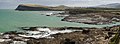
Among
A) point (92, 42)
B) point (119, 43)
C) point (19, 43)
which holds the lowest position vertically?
point (19, 43)

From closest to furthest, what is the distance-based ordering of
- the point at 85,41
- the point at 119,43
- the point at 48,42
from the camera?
the point at 119,43, the point at 85,41, the point at 48,42

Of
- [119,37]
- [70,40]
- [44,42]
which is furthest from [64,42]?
[119,37]

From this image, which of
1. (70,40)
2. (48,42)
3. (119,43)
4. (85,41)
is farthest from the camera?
(48,42)

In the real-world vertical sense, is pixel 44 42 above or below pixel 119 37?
below

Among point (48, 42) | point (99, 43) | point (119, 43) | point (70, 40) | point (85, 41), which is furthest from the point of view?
point (48, 42)

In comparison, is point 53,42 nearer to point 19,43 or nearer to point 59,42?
point 59,42

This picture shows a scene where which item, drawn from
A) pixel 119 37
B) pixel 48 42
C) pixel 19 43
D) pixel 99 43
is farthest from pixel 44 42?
pixel 119 37

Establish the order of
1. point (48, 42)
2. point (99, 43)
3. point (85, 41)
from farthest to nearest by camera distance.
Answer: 1. point (48, 42)
2. point (85, 41)
3. point (99, 43)

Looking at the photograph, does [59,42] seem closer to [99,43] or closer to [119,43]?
[99,43]

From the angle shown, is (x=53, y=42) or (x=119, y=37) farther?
(x=53, y=42)
